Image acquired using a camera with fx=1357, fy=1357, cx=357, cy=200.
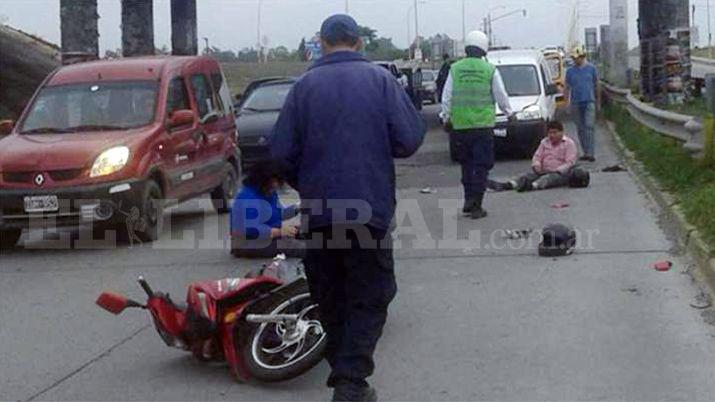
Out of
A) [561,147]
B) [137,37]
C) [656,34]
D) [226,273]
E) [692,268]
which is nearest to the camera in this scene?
[692,268]

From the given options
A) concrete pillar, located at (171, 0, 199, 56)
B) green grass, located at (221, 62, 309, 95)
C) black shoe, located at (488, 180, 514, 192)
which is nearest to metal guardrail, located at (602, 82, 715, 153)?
black shoe, located at (488, 180, 514, 192)

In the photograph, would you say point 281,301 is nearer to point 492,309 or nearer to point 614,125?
point 492,309

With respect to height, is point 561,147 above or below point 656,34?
below

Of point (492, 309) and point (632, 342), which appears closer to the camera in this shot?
point (632, 342)

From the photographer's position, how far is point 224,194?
16.4 m

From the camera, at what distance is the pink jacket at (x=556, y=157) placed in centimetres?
1656

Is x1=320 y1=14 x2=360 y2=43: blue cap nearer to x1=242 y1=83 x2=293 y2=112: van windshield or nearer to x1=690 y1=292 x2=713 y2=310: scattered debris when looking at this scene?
x1=690 y1=292 x2=713 y2=310: scattered debris

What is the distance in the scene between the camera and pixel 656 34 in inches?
1156

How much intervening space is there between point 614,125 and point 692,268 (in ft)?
56.5

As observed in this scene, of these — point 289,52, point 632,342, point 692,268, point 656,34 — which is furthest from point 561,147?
point 289,52

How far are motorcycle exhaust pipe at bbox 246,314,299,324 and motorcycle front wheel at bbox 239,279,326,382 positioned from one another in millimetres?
25

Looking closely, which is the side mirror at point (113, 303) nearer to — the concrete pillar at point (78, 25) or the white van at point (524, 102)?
the white van at point (524, 102)

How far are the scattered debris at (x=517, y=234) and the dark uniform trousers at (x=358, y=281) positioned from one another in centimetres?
619

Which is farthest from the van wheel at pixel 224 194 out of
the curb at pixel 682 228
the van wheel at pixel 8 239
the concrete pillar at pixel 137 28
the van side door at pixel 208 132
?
the concrete pillar at pixel 137 28
